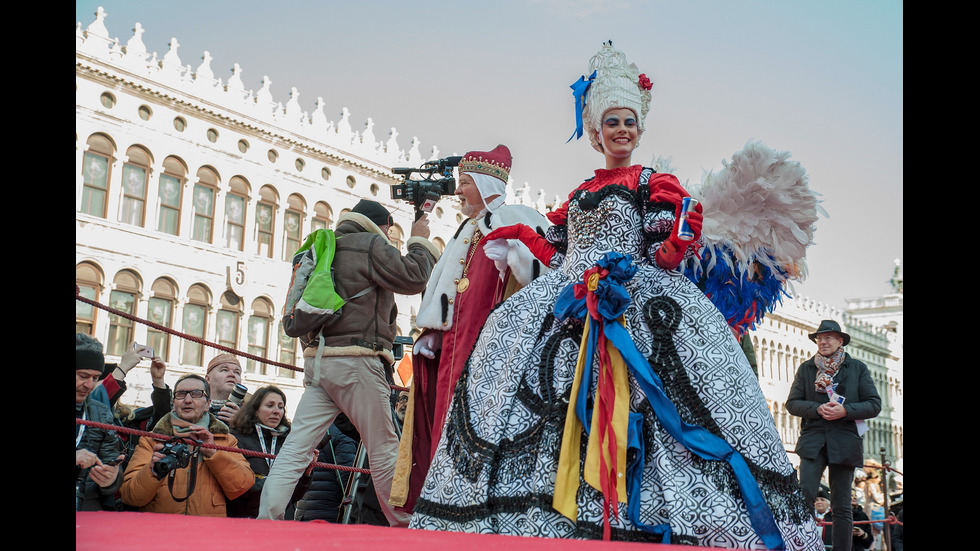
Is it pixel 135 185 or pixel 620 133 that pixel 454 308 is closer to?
pixel 620 133

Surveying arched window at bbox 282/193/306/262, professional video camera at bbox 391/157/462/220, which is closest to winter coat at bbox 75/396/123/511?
professional video camera at bbox 391/157/462/220

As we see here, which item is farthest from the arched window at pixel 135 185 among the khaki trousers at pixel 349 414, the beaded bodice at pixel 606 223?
the beaded bodice at pixel 606 223

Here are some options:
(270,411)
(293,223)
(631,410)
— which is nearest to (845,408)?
(631,410)

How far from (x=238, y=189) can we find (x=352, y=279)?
22490 mm

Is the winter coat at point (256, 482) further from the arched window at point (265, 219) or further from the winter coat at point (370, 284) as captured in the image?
the arched window at point (265, 219)

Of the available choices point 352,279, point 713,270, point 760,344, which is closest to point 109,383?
point 352,279

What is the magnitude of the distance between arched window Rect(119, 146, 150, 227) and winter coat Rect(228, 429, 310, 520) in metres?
19.5

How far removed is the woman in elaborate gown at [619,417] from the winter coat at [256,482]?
1836 millimetres

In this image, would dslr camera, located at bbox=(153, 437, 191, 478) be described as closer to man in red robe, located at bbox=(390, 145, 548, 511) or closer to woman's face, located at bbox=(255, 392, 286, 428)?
woman's face, located at bbox=(255, 392, 286, 428)

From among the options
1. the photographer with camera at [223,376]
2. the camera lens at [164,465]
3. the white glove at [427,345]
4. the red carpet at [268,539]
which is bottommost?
the camera lens at [164,465]

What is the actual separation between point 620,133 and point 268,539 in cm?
271

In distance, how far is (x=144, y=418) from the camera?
5645 mm

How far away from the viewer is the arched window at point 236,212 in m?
25.8
